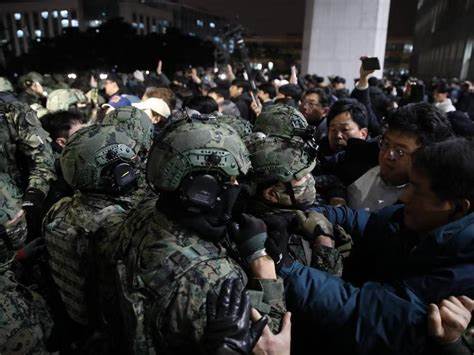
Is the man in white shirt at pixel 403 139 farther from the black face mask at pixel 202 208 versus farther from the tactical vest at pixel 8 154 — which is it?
the tactical vest at pixel 8 154

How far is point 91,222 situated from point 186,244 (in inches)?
35.6

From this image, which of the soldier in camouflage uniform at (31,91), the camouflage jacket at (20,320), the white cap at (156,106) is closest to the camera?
the camouflage jacket at (20,320)

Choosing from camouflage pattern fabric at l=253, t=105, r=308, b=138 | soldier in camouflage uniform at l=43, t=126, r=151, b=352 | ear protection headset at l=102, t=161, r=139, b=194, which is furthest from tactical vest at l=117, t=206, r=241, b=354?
camouflage pattern fabric at l=253, t=105, r=308, b=138

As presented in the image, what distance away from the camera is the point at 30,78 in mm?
7941

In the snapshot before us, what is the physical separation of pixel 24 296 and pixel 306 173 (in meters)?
1.82

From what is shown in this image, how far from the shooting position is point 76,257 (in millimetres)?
2203

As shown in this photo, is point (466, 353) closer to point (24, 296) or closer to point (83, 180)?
point (83, 180)

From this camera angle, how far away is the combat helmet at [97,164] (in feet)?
8.04

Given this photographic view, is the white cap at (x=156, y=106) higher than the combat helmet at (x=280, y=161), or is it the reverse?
the combat helmet at (x=280, y=161)

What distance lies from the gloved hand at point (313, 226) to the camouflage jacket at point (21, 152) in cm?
263

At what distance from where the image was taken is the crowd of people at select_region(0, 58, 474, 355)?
1.54 m

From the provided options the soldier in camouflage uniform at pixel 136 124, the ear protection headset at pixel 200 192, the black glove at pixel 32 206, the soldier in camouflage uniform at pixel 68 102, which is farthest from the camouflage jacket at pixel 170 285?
the soldier in camouflage uniform at pixel 68 102

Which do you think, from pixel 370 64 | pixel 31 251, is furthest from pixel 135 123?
pixel 370 64

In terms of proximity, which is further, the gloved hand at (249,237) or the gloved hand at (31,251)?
the gloved hand at (31,251)
